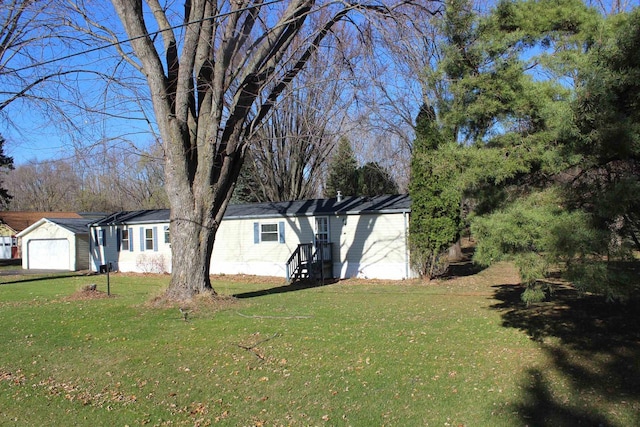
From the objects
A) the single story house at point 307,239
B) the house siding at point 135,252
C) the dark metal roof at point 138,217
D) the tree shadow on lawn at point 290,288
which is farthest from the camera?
the dark metal roof at point 138,217

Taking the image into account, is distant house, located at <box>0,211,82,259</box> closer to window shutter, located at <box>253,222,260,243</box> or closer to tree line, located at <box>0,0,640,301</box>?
window shutter, located at <box>253,222,260,243</box>

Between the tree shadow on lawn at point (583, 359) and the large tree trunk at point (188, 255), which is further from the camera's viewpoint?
the large tree trunk at point (188, 255)

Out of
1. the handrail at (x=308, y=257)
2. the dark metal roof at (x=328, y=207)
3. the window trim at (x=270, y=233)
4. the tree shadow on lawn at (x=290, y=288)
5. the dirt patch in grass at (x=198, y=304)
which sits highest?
the dark metal roof at (x=328, y=207)

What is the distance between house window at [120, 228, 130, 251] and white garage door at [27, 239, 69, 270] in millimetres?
5020

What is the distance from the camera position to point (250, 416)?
536 cm

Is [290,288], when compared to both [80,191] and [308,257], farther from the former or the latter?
[80,191]

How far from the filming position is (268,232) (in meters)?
21.7

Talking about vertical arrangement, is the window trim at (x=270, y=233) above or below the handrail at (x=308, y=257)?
above

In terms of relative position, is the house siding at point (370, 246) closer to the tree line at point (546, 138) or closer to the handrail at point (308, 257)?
the handrail at point (308, 257)

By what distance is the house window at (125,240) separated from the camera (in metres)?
26.9

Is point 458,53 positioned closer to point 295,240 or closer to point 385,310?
point 385,310

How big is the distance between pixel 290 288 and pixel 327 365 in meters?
10.3

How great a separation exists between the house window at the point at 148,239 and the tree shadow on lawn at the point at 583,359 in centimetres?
1988

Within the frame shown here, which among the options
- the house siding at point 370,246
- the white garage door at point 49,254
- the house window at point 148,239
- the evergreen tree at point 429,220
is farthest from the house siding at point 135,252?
the evergreen tree at point 429,220
